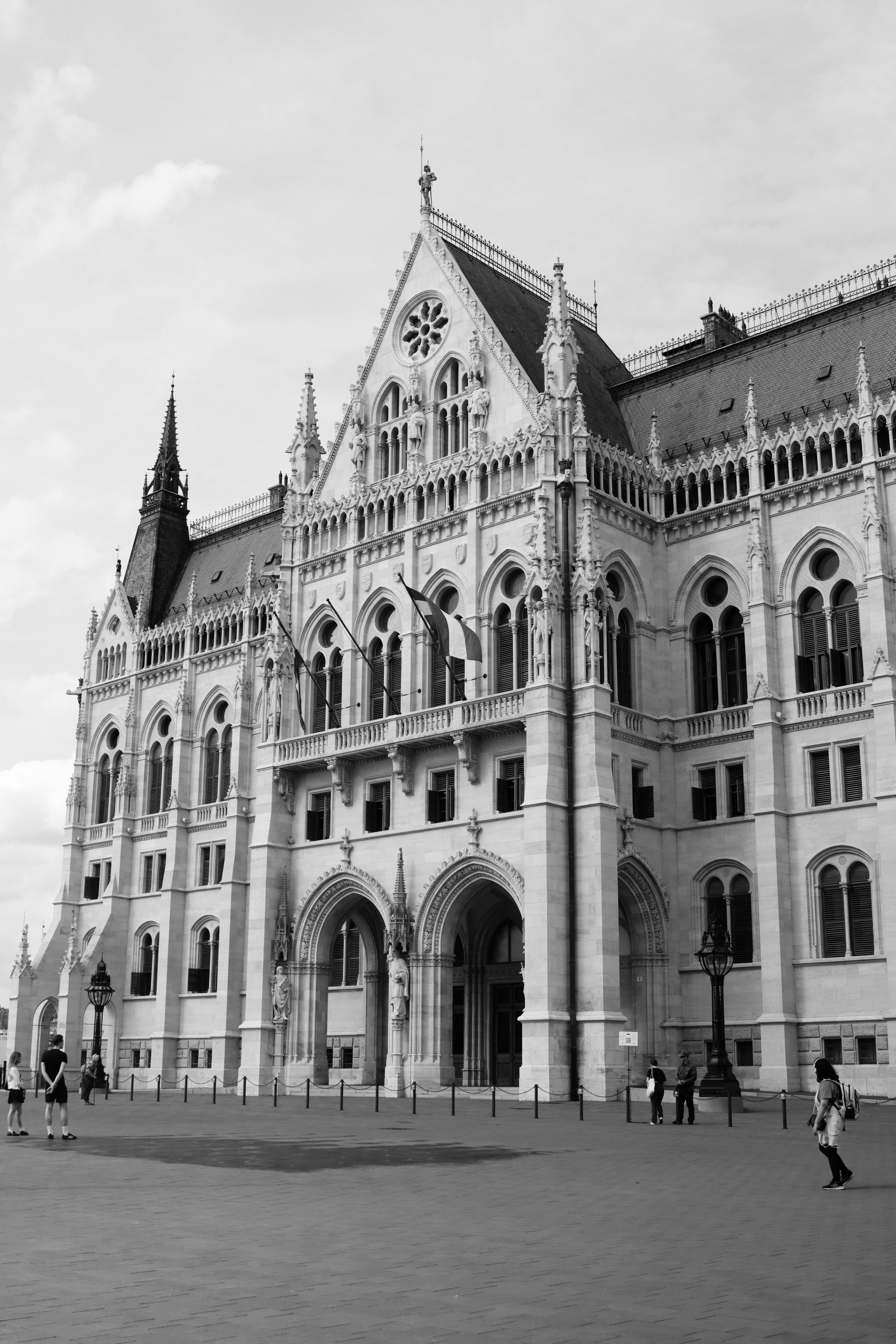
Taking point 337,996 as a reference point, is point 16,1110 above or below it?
below

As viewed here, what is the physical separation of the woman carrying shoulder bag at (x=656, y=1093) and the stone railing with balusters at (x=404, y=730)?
16272 mm

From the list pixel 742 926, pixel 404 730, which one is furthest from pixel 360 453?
pixel 742 926

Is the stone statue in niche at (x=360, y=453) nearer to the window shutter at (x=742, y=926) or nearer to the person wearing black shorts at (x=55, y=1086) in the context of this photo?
the window shutter at (x=742, y=926)

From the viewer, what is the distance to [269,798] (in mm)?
57469

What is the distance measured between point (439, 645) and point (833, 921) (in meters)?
16.4

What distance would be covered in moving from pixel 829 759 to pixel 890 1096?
10.6 metres

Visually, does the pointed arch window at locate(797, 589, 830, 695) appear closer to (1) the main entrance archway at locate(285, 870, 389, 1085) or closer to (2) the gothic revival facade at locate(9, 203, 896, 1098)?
(2) the gothic revival facade at locate(9, 203, 896, 1098)

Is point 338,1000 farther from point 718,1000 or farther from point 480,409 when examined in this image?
point 480,409

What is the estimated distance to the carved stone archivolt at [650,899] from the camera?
4922cm

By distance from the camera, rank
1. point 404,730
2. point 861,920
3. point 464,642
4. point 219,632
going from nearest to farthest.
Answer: point 861,920 < point 464,642 < point 404,730 < point 219,632

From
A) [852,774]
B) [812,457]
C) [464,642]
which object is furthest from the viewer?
[464,642]

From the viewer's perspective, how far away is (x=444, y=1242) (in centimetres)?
1445

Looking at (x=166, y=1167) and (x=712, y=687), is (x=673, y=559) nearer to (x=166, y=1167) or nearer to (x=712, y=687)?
(x=712, y=687)

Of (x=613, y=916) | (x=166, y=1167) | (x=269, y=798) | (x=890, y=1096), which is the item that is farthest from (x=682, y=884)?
(x=166, y=1167)
